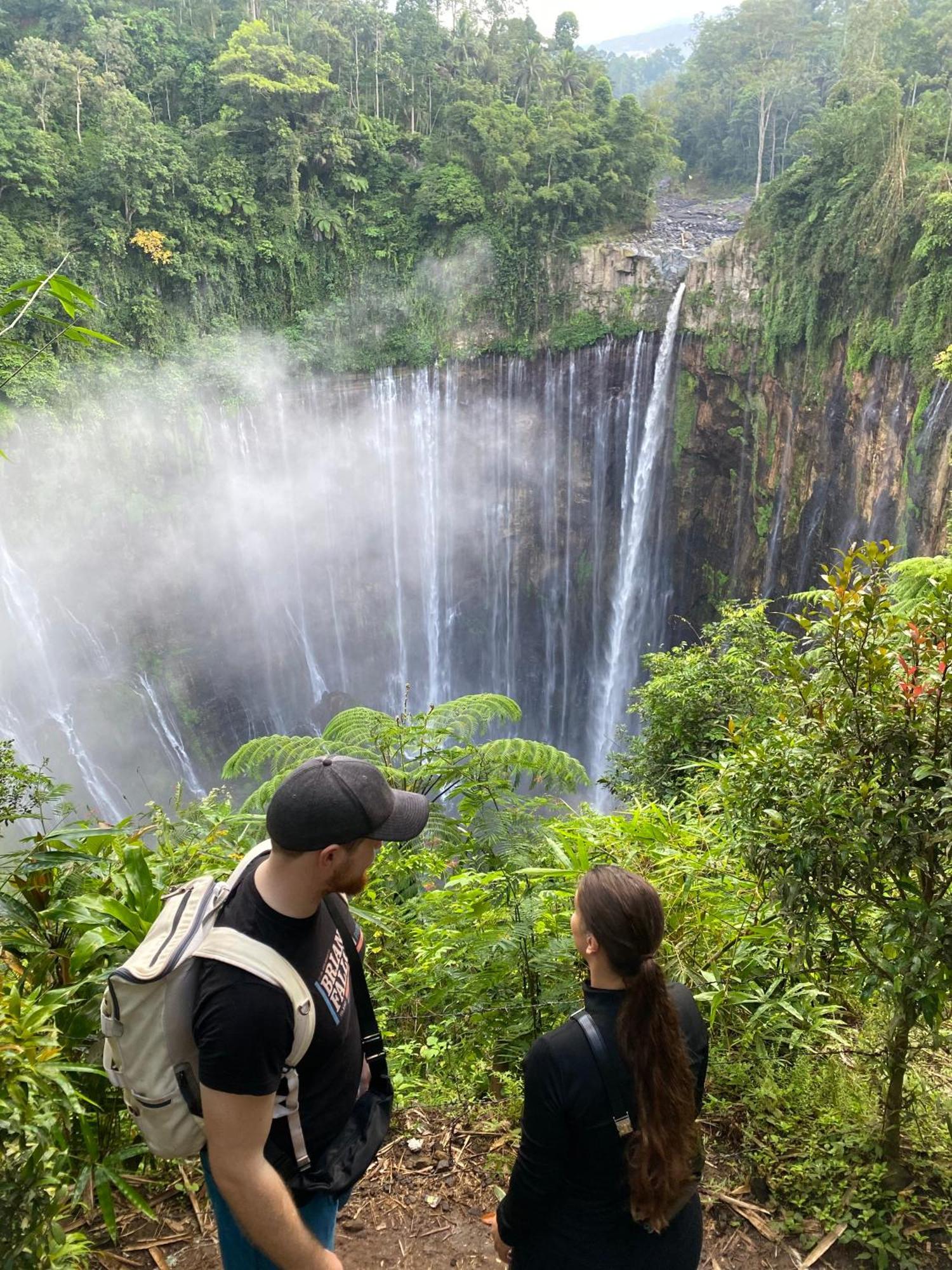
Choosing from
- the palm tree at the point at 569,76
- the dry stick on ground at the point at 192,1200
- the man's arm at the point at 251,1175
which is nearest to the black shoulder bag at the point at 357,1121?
the man's arm at the point at 251,1175

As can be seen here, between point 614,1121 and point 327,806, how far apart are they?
0.74m

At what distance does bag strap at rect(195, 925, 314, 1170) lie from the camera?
1.26 m

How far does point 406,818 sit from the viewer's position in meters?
1.64

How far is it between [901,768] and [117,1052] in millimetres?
1655

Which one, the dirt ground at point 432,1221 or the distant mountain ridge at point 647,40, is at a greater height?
the distant mountain ridge at point 647,40

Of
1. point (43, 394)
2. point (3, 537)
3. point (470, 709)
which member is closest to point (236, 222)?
point (43, 394)

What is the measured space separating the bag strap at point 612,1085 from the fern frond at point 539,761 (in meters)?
3.31

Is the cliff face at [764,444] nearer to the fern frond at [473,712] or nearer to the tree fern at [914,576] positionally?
the tree fern at [914,576]

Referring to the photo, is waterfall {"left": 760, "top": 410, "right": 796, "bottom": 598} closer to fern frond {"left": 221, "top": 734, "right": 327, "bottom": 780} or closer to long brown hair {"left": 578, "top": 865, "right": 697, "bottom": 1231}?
fern frond {"left": 221, "top": 734, "right": 327, "bottom": 780}

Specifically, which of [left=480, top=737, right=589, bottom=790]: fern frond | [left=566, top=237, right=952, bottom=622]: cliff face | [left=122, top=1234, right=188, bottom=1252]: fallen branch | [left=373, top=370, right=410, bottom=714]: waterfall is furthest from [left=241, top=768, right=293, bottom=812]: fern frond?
[left=373, top=370, right=410, bottom=714]: waterfall

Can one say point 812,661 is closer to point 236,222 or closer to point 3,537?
point 3,537

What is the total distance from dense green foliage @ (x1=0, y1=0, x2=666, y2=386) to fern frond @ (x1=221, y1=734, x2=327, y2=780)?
14.7m

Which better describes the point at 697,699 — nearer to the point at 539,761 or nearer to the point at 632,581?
the point at 539,761

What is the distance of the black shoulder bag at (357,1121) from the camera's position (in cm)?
145
